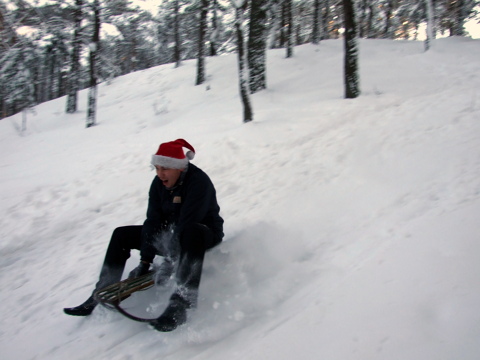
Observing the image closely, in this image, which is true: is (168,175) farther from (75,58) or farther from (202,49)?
(75,58)

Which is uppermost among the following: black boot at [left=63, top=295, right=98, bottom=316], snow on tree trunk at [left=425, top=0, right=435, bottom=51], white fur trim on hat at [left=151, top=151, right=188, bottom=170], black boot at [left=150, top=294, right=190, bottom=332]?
snow on tree trunk at [left=425, top=0, right=435, bottom=51]

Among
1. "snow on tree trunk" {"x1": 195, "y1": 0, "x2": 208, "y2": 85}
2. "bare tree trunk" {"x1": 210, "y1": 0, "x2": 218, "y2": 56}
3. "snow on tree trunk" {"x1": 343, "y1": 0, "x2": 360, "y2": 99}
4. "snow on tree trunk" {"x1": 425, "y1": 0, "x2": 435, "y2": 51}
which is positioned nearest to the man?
"snow on tree trunk" {"x1": 343, "y1": 0, "x2": 360, "y2": 99}

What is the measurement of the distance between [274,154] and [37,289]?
4636 mm

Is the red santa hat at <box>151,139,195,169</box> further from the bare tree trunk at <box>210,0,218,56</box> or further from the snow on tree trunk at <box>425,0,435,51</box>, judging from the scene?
the snow on tree trunk at <box>425,0,435,51</box>

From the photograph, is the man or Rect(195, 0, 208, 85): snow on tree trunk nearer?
the man

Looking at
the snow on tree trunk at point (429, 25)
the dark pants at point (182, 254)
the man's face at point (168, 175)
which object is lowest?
the dark pants at point (182, 254)

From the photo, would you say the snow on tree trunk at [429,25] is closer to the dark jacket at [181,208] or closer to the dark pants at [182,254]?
the dark jacket at [181,208]

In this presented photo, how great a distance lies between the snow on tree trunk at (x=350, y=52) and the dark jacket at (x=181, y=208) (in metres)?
7.57

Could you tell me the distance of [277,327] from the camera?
2668 mm

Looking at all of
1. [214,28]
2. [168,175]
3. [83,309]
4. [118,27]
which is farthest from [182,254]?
[118,27]

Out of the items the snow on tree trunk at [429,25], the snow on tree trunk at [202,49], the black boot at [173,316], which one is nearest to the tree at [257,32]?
the snow on tree trunk at [202,49]

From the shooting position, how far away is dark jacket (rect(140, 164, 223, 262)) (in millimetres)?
3266

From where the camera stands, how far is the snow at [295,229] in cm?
253

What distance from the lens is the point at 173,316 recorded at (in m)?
2.76
